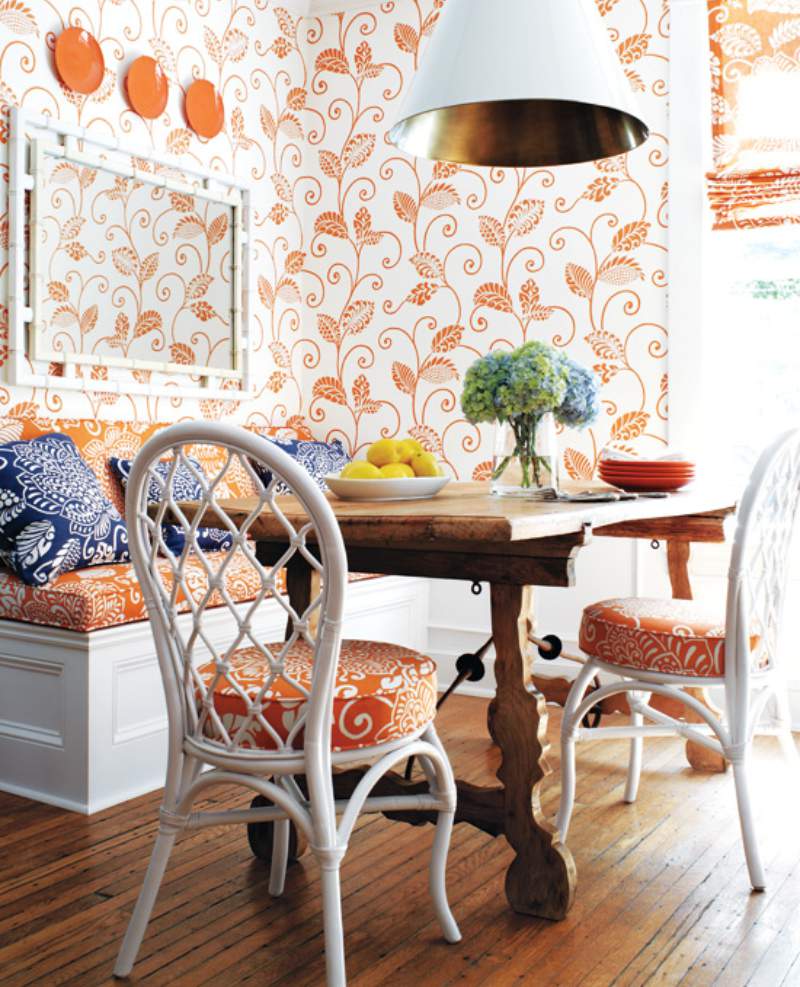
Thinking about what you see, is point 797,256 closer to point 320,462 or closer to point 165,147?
point 320,462

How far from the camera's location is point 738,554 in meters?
2.01

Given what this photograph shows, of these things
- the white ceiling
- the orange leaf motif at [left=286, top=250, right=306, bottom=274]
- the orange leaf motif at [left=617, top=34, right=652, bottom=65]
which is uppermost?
the white ceiling

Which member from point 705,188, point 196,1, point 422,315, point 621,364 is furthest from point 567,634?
point 196,1

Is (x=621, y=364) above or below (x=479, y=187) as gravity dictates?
below

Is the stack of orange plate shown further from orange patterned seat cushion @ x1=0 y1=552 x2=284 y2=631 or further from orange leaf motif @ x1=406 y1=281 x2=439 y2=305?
orange leaf motif @ x1=406 y1=281 x2=439 y2=305

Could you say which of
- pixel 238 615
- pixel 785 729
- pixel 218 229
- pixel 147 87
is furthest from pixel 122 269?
pixel 785 729

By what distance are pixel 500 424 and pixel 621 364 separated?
166 cm

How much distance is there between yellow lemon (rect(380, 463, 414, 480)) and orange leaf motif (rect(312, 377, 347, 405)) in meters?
2.23

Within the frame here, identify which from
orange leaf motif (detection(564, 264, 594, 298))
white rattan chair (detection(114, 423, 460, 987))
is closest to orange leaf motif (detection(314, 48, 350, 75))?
orange leaf motif (detection(564, 264, 594, 298))

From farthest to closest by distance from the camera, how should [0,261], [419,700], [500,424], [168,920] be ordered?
Result: 1. [0,261]
2. [500,424]
3. [168,920]
4. [419,700]

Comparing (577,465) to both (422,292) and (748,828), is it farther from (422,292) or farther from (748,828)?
(748,828)

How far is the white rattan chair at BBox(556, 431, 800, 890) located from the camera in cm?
203

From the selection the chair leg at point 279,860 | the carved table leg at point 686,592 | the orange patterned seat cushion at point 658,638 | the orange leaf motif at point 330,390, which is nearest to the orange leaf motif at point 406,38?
the orange leaf motif at point 330,390

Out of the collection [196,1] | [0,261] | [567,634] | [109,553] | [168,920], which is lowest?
[168,920]
